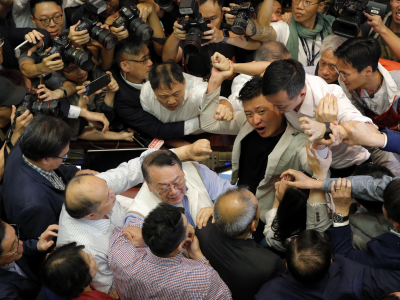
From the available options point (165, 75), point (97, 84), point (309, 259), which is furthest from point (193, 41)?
point (309, 259)

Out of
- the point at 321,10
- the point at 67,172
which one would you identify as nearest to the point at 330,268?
the point at 67,172

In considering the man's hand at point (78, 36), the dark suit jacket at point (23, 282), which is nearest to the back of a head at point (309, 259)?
the dark suit jacket at point (23, 282)

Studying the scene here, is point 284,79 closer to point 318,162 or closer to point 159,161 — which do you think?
point 318,162

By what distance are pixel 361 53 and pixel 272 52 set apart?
0.70 metres

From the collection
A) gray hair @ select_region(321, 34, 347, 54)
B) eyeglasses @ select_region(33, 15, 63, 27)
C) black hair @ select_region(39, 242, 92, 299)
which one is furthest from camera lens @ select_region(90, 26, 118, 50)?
black hair @ select_region(39, 242, 92, 299)

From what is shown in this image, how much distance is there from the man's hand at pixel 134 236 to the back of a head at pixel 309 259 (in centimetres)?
67

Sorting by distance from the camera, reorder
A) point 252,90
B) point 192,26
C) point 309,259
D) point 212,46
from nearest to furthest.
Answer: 1. point 309,259
2. point 252,90
3. point 192,26
4. point 212,46

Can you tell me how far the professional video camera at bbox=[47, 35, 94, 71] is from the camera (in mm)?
2689

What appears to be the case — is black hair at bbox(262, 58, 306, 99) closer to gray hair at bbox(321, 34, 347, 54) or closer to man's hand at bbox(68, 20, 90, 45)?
gray hair at bbox(321, 34, 347, 54)

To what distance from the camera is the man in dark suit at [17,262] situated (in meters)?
1.78

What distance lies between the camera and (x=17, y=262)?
2.01 meters

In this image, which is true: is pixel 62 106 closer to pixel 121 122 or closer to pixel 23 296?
pixel 121 122

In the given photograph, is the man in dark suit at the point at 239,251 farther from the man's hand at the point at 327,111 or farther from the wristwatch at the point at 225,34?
the wristwatch at the point at 225,34

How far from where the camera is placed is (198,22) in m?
2.74
